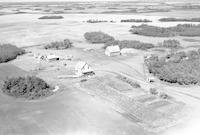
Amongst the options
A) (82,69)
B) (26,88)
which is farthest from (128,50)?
(26,88)

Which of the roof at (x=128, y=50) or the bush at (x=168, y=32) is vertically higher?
the bush at (x=168, y=32)

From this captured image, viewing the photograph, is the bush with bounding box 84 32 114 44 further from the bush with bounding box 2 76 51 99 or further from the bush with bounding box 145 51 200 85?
the bush with bounding box 2 76 51 99

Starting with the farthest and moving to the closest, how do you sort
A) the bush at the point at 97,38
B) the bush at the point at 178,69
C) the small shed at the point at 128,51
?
the bush at the point at 97,38, the small shed at the point at 128,51, the bush at the point at 178,69

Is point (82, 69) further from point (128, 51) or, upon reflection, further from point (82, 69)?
point (128, 51)

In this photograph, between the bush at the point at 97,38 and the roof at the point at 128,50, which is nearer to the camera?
the roof at the point at 128,50

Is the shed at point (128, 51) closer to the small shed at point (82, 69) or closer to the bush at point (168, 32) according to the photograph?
the small shed at point (82, 69)

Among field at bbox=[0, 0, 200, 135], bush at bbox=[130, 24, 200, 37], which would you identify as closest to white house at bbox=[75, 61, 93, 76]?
field at bbox=[0, 0, 200, 135]

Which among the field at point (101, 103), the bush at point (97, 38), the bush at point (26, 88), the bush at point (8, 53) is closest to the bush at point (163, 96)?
the field at point (101, 103)

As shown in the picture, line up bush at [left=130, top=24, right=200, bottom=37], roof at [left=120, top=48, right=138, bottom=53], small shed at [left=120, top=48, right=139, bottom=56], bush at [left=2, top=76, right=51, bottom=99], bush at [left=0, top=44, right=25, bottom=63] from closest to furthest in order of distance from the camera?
bush at [left=2, top=76, right=51, bottom=99] → bush at [left=0, top=44, right=25, bottom=63] → small shed at [left=120, top=48, right=139, bottom=56] → roof at [left=120, top=48, right=138, bottom=53] → bush at [left=130, top=24, right=200, bottom=37]
